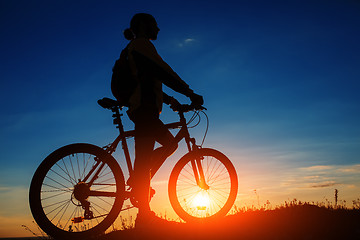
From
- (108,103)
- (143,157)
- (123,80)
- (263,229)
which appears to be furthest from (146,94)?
(263,229)

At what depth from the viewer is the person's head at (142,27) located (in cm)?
399

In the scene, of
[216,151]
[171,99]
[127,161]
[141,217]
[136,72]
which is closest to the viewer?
[136,72]

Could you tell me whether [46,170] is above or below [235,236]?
above

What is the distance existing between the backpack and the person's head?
12.5 inches

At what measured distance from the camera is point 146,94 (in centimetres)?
373

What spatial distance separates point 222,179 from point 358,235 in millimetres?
2056

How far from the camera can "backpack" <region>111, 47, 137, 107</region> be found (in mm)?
3729

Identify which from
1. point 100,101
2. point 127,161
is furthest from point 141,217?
point 100,101

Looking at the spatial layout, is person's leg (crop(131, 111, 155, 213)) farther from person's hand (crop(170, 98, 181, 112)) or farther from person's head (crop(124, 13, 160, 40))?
person's head (crop(124, 13, 160, 40))

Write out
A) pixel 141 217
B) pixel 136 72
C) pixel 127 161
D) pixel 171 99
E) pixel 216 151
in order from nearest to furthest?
pixel 136 72
pixel 141 217
pixel 127 161
pixel 171 99
pixel 216 151

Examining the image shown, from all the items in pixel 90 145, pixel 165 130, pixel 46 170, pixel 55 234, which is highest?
pixel 165 130

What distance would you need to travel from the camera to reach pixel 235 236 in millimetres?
3945

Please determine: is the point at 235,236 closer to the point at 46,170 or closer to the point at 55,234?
the point at 55,234

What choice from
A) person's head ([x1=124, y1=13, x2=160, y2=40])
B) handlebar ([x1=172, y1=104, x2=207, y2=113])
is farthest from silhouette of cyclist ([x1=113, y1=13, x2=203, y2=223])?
handlebar ([x1=172, y1=104, x2=207, y2=113])
